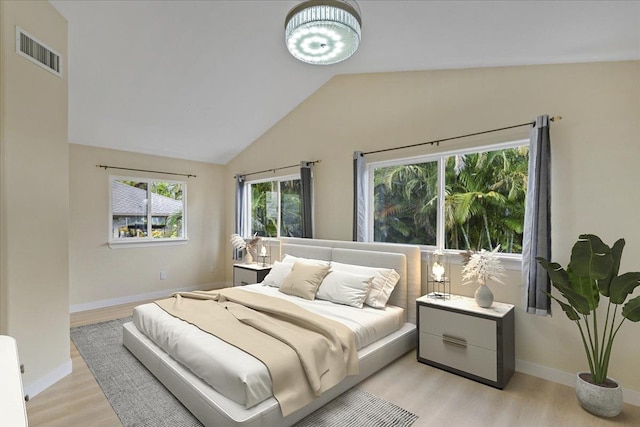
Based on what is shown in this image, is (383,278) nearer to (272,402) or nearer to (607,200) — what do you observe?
(272,402)

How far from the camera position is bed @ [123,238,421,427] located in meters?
1.84

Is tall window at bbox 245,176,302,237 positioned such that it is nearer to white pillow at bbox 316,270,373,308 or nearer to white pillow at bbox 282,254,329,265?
white pillow at bbox 282,254,329,265

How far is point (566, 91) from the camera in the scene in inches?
103

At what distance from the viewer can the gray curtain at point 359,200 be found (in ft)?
12.8

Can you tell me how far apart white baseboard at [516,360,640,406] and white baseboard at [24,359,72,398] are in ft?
13.4

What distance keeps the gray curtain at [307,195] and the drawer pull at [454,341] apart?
2.31 meters

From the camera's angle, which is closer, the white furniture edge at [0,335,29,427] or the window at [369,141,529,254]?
the white furniture edge at [0,335,29,427]

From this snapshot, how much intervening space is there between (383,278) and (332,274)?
57 centimetres

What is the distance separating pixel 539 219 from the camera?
Answer: 8.46 ft

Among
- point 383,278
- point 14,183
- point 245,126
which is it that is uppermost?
point 245,126

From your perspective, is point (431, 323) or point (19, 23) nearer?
point (19, 23)

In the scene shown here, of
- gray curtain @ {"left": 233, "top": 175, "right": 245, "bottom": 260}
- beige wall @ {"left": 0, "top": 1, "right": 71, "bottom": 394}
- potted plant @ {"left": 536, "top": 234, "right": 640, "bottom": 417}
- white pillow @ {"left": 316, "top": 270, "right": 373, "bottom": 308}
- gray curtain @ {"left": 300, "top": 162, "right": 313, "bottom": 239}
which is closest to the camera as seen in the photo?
potted plant @ {"left": 536, "top": 234, "right": 640, "bottom": 417}

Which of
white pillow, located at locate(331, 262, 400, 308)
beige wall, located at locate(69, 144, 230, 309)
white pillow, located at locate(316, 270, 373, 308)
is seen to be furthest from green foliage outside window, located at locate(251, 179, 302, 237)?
A: white pillow, located at locate(331, 262, 400, 308)

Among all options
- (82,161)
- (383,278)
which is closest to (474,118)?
(383,278)
